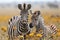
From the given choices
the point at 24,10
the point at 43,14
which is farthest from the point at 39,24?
the point at 43,14

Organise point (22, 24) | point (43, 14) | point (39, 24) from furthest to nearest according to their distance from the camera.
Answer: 1. point (43, 14)
2. point (39, 24)
3. point (22, 24)

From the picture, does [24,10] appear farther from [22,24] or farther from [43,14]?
[43,14]

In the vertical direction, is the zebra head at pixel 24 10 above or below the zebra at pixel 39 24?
above

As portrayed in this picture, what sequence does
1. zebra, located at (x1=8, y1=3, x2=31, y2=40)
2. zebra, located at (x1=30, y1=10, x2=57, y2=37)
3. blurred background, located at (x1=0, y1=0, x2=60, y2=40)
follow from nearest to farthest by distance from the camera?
1. zebra, located at (x1=8, y1=3, x2=31, y2=40)
2. zebra, located at (x1=30, y1=10, x2=57, y2=37)
3. blurred background, located at (x1=0, y1=0, x2=60, y2=40)

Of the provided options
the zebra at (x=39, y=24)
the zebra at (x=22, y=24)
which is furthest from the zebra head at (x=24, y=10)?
the zebra at (x=39, y=24)

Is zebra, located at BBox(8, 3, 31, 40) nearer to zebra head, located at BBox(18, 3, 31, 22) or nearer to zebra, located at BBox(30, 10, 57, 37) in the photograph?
zebra head, located at BBox(18, 3, 31, 22)

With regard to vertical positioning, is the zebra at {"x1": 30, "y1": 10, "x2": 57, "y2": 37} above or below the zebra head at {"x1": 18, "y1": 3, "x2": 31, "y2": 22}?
below

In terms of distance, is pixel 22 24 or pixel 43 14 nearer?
pixel 22 24

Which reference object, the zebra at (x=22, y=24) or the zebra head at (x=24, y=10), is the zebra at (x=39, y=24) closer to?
the zebra at (x=22, y=24)

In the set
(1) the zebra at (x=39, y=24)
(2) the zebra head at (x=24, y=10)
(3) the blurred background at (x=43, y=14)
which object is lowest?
(3) the blurred background at (x=43, y=14)

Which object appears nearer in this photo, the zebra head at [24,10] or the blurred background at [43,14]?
the zebra head at [24,10]

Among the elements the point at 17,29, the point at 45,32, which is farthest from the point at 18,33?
the point at 45,32

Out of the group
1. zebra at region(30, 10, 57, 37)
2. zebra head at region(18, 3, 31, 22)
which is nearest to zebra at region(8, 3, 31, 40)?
zebra head at region(18, 3, 31, 22)

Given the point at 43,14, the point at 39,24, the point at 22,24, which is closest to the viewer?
the point at 22,24
